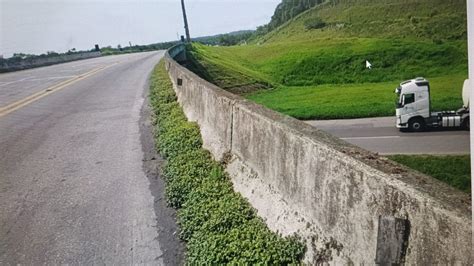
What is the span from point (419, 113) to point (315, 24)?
2672 inches

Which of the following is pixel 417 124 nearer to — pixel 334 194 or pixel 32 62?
pixel 334 194

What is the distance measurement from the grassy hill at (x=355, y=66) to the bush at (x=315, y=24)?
8.93 m

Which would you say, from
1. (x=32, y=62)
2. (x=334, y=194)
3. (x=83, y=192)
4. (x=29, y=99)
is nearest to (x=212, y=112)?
(x=83, y=192)

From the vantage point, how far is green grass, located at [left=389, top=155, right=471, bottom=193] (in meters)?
14.5

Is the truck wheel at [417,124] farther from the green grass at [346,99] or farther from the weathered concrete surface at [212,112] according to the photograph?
the weathered concrete surface at [212,112]

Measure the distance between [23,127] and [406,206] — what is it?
10.5 meters

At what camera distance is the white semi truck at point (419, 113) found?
22.1 m

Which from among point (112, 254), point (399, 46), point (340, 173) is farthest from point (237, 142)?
point (399, 46)

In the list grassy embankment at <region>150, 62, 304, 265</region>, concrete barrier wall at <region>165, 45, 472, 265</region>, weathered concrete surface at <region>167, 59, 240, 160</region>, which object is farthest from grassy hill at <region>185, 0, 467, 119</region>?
concrete barrier wall at <region>165, 45, 472, 265</region>

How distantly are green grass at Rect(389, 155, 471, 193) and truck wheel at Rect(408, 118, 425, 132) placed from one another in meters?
5.16

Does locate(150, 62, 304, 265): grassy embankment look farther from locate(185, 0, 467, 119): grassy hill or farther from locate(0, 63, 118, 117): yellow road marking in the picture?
locate(185, 0, 467, 119): grassy hill

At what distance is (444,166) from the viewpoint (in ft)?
53.4

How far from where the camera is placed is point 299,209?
12.6ft

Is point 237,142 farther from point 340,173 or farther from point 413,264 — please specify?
point 413,264
